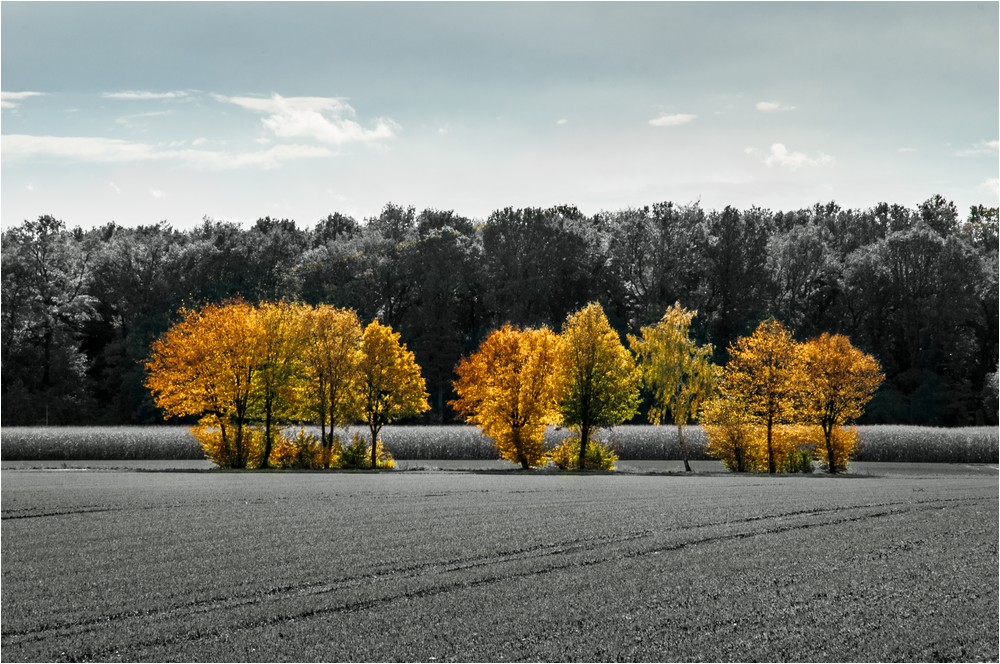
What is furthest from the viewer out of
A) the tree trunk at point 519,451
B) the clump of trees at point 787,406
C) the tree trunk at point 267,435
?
the tree trunk at point 519,451

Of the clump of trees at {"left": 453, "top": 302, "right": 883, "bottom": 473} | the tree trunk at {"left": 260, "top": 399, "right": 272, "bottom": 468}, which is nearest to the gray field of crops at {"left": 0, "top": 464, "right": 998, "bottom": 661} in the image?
the tree trunk at {"left": 260, "top": 399, "right": 272, "bottom": 468}

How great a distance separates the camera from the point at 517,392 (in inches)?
1943

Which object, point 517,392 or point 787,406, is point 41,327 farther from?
point 787,406

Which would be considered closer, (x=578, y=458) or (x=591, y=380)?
(x=591, y=380)

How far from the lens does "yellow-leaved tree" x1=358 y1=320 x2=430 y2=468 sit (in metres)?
48.9

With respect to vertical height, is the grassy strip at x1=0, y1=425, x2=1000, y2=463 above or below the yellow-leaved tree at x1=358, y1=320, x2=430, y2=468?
below

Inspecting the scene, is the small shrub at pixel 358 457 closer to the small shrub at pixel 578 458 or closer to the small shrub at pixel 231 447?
the small shrub at pixel 231 447

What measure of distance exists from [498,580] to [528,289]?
64.2 m

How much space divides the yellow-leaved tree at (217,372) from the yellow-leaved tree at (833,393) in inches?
998

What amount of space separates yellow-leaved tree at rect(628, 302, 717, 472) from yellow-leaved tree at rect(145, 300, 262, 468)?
19.9 metres

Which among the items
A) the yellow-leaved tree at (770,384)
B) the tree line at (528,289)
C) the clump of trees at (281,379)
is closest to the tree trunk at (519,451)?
the clump of trees at (281,379)

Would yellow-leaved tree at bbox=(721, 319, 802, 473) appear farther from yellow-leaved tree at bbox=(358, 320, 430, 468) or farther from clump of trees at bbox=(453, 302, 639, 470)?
yellow-leaved tree at bbox=(358, 320, 430, 468)

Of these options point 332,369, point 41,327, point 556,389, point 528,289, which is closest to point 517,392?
point 556,389

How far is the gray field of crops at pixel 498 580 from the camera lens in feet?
38.9
